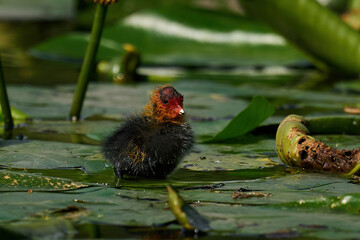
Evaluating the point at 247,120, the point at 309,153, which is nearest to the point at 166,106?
the point at 309,153

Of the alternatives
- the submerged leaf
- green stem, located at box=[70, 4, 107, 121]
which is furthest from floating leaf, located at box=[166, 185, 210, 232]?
green stem, located at box=[70, 4, 107, 121]

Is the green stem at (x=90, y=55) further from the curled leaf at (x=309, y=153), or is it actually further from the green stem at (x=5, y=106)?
the curled leaf at (x=309, y=153)

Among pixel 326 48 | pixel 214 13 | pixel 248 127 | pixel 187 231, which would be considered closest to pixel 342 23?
pixel 326 48

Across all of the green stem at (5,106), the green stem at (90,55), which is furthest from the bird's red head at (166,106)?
the green stem at (5,106)

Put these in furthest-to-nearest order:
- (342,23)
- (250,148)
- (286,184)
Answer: (342,23), (250,148), (286,184)

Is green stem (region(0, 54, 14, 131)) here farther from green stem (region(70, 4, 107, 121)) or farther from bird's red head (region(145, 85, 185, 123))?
bird's red head (region(145, 85, 185, 123))

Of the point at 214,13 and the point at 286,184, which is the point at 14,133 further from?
the point at 214,13

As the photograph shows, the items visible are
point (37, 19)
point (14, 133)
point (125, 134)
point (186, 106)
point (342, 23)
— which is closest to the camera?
point (125, 134)

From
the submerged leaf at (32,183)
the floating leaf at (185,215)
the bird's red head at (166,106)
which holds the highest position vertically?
the bird's red head at (166,106)
